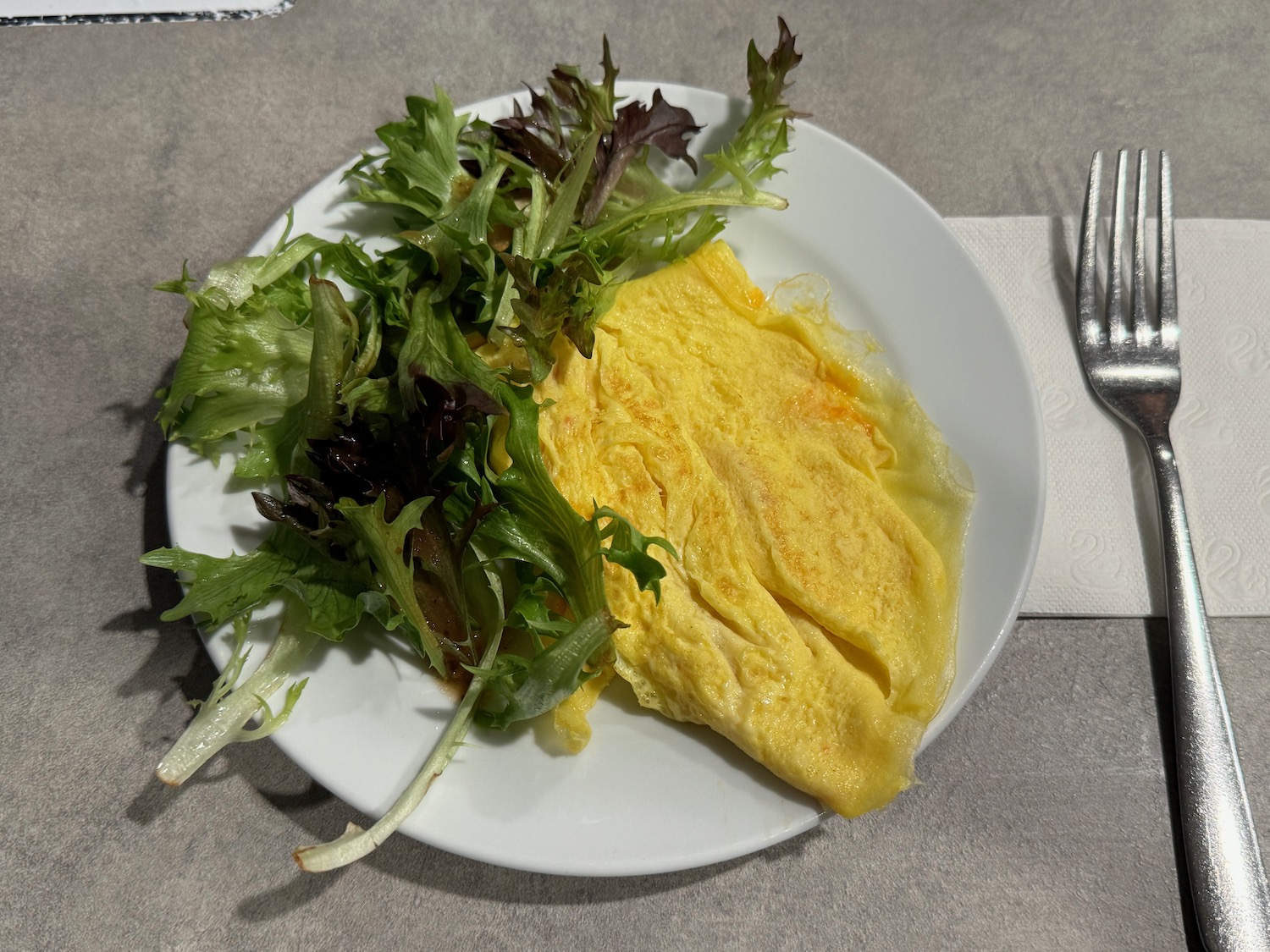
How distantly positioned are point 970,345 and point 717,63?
1.83 metres

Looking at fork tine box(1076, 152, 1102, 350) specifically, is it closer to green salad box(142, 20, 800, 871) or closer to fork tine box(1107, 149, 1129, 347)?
fork tine box(1107, 149, 1129, 347)

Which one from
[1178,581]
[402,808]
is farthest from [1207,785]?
[402,808]

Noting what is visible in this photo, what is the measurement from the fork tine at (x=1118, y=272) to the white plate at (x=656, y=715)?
619mm

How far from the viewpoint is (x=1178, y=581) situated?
2.25m

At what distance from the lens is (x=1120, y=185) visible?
278 cm

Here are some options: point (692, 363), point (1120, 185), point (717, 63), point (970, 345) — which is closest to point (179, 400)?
point (692, 363)

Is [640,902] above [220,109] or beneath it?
beneath

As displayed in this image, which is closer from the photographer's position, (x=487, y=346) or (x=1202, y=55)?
(x=487, y=346)

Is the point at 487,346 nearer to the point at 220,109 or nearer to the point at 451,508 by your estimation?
the point at 451,508

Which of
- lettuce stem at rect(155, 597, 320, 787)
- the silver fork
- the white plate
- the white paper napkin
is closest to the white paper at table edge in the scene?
the white paper napkin

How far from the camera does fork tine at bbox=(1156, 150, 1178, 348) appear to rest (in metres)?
2.59

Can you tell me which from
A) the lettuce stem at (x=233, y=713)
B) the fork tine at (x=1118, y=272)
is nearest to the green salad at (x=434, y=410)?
the lettuce stem at (x=233, y=713)

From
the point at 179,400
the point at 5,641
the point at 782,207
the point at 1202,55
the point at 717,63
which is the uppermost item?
the point at 1202,55

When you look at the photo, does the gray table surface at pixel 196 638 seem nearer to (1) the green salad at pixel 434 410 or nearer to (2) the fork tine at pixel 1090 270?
(2) the fork tine at pixel 1090 270
